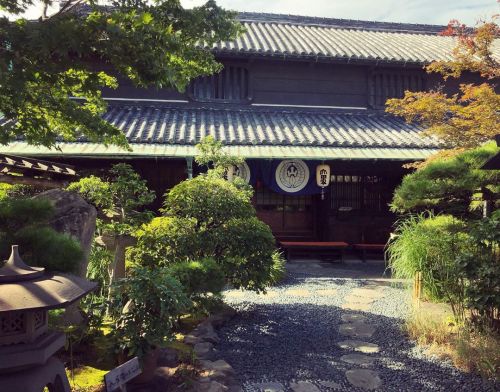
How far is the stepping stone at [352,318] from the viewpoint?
5.65m

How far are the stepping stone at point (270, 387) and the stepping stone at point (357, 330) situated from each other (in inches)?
68.1

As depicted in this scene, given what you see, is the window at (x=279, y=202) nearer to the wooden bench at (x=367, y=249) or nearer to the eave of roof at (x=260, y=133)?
the wooden bench at (x=367, y=249)

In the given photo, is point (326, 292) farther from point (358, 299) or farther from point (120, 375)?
point (120, 375)

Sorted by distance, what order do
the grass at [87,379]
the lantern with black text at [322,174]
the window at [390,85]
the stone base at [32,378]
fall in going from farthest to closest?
1. the window at [390,85]
2. the lantern with black text at [322,174]
3. the grass at [87,379]
4. the stone base at [32,378]

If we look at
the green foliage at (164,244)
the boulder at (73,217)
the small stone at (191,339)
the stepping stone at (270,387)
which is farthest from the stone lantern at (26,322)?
the green foliage at (164,244)

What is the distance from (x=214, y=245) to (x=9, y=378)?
3131 millimetres

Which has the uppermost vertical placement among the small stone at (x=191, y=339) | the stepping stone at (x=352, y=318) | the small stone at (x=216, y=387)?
the small stone at (x=216, y=387)

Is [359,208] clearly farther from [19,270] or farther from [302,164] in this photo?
Answer: [19,270]

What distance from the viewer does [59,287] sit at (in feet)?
7.69

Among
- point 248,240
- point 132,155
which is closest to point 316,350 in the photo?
point 248,240

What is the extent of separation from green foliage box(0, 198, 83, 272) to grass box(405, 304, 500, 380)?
3830mm

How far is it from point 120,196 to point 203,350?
240 cm

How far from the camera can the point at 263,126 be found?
34.7 ft

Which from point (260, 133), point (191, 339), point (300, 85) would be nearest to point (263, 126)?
point (260, 133)
